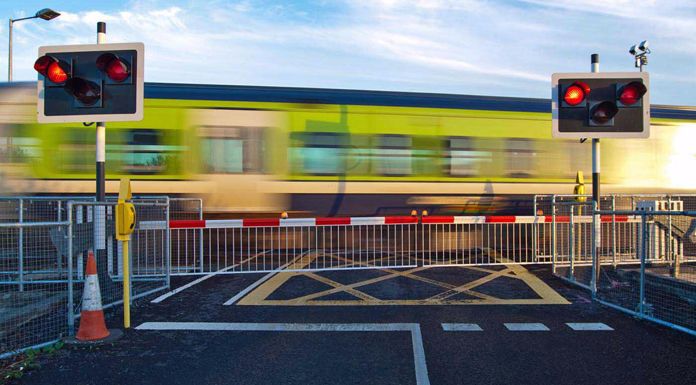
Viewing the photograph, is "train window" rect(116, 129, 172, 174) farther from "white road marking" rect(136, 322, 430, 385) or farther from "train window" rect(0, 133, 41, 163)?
"white road marking" rect(136, 322, 430, 385)

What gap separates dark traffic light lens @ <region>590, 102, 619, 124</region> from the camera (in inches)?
248

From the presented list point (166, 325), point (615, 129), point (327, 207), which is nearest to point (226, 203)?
point (327, 207)

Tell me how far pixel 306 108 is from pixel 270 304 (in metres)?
4.78

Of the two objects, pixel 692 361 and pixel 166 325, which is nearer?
pixel 692 361

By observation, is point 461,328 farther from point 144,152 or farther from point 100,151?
point 144,152

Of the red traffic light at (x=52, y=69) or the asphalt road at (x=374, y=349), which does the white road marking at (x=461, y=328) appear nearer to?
the asphalt road at (x=374, y=349)

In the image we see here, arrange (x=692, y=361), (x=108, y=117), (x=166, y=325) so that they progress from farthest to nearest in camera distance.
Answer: (x=108, y=117) → (x=166, y=325) → (x=692, y=361)

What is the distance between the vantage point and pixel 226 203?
9281mm

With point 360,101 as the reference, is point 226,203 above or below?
below

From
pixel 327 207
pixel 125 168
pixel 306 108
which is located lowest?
pixel 327 207

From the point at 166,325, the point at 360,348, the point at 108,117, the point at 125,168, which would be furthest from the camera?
the point at 125,168

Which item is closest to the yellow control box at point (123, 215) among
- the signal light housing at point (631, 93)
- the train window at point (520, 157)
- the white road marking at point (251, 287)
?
the white road marking at point (251, 287)

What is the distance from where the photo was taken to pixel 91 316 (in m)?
4.66

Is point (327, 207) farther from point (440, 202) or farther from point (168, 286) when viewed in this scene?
point (168, 286)
